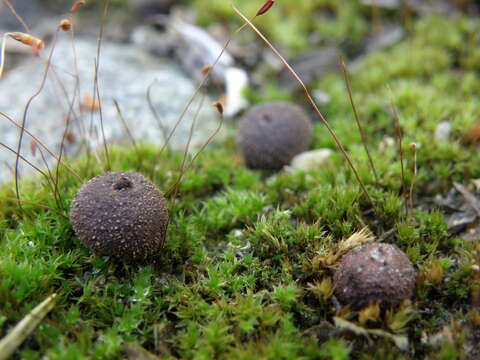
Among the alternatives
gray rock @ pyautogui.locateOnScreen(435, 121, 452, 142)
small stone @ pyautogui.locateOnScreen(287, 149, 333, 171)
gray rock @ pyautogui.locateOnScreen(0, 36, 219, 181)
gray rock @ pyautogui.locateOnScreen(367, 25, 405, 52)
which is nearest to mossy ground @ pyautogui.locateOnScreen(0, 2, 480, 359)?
gray rock @ pyautogui.locateOnScreen(435, 121, 452, 142)

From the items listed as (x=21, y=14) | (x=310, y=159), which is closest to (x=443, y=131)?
(x=310, y=159)

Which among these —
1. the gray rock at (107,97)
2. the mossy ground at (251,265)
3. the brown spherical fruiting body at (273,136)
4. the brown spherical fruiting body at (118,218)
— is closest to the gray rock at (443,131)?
the mossy ground at (251,265)

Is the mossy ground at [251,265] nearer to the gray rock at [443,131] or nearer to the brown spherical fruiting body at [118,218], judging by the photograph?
the gray rock at [443,131]

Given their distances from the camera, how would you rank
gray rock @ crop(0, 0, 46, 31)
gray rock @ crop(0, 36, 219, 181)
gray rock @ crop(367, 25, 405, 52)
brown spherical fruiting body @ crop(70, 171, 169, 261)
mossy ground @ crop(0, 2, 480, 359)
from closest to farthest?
mossy ground @ crop(0, 2, 480, 359)
brown spherical fruiting body @ crop(70, 171, 169, 261)
gray rock @ crop(0, 36, 219, 181)
gray rock @ crop(367, 25, 405, 52)
gray rock @ crop(0, 0, 46, 31)

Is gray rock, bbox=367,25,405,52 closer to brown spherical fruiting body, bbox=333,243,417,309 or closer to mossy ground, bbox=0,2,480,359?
mossy ground, bbox=0,2,480,359

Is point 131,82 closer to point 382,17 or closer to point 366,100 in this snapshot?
point 366,100

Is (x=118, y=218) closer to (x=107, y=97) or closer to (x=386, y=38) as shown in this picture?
(x=107, y=97)

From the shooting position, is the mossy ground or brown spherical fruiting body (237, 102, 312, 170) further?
brown spherical fruiting body (237, 102, 312, 170)
